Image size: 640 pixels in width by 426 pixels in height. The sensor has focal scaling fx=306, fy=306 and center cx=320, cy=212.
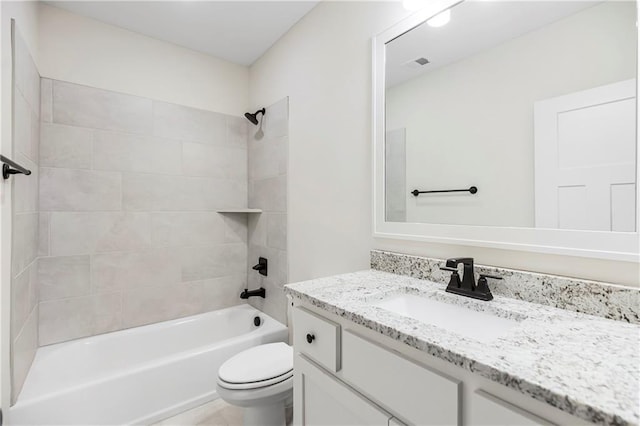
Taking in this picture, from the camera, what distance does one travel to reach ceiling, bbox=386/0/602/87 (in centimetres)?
104

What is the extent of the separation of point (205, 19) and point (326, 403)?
2.34 metres

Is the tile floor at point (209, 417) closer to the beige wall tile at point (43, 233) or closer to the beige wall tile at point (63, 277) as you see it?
the beige wall tile at point (63, 277)

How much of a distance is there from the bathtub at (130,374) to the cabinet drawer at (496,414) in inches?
67.2

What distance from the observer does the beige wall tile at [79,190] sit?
1.93 m

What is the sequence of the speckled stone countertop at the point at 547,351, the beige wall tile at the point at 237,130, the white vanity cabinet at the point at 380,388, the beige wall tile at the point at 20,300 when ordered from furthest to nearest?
the beige wall tile at the point at 237,130, the beige wall tile at the point at 20,300, the white vanity cabinet at the point at 380,388, the speckled stone countertop at the point at 547,351

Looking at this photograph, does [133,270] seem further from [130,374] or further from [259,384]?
[259,384]

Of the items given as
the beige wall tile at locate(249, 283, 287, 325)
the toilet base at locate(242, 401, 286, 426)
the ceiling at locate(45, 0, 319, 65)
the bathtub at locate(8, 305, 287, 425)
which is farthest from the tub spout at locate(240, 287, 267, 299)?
the ceiling at locate(45, 0, 319, 65)

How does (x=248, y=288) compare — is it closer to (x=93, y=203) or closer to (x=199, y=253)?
(x=199, y=253)

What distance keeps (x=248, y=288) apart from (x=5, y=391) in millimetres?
1608

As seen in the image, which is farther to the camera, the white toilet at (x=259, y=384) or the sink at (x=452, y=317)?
the white toilet at (x=259, y=384)

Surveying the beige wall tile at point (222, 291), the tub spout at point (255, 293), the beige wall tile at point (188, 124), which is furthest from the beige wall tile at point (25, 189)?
the tub spout at point (255, 293)

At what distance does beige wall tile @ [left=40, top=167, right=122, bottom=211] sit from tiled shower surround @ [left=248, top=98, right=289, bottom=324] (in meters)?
1.01

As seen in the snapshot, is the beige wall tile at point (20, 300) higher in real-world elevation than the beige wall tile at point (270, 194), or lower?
lower

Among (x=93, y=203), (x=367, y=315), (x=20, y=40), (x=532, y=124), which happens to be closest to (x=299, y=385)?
(x=367, y=315)
